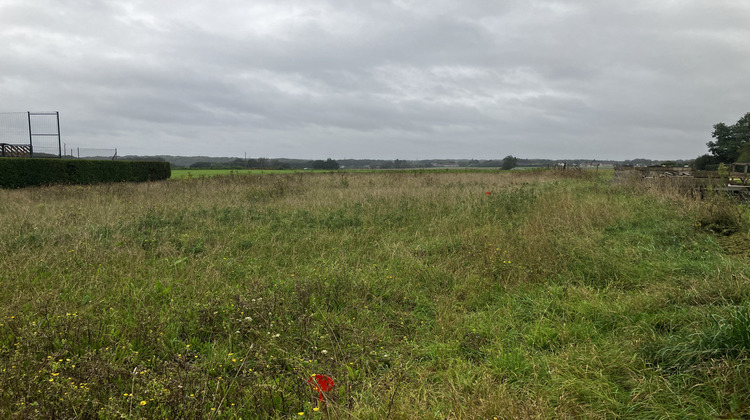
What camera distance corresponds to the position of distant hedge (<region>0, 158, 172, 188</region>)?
13676 mm

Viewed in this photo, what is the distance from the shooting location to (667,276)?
16.0 feet

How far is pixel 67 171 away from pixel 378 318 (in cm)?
1836

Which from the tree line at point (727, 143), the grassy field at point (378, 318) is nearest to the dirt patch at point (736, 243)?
the grassy field at point (378, 318)

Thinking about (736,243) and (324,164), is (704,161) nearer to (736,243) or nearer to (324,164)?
(324,164)

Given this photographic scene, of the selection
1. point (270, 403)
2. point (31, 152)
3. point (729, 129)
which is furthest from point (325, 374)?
point (729, 129)

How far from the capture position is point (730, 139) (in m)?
55.2

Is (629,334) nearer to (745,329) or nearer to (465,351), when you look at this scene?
(745,329)

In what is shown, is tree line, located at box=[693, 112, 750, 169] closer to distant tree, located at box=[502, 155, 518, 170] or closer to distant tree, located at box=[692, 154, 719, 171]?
distant tree, located at box=[692, 154, 719, 171]

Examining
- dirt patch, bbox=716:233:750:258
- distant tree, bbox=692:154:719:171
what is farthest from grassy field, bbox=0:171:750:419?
distant tree, bbox=692:154:719:171

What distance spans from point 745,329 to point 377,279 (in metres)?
3.56

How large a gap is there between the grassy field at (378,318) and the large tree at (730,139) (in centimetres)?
6545

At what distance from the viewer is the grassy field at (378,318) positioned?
8.18ft

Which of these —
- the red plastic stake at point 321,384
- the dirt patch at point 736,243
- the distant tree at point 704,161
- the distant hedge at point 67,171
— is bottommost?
the red plastic stake at point 321,384

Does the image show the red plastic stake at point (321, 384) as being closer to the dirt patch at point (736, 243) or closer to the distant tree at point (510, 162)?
the dirt patch at point (736, 243)
